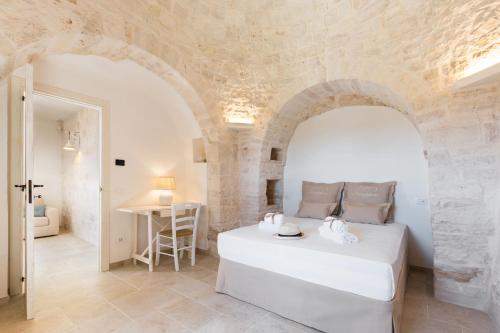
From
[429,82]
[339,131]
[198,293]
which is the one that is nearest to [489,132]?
[429,82]

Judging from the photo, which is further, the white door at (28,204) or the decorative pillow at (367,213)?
the decorative pillow at (367,213)

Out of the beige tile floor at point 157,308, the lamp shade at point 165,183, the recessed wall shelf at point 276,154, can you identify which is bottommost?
the beige tile floor at point 157,308

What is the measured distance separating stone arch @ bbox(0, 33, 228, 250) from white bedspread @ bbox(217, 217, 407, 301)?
136cm

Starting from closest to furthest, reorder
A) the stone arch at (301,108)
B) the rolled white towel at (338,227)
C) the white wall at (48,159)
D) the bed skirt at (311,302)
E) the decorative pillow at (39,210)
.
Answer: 1. the bed skirt at (311,302)
2. the rolled white towel at (338,227)
3. the stone arch at (301,108)
4. the decorative pillow at (39,210)
5. the white wall at (48,159)

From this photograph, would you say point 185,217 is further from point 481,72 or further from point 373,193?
point 481,72

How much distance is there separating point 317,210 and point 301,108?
1607 millimetres

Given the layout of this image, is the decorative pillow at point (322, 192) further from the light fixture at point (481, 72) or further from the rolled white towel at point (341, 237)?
the light fixture at point (481, 72)

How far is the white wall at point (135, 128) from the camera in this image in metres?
3.04

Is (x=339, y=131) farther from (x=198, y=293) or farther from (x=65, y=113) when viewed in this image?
(x=65, y=113)

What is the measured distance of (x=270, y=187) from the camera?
4.52 metres

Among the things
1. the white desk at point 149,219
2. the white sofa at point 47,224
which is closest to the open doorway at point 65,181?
the white sofa at point 47,224

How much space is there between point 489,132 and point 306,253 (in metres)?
2.00

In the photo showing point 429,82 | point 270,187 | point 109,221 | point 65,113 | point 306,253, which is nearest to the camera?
point 306,253

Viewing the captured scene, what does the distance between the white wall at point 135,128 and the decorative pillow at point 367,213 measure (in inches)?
87.3
